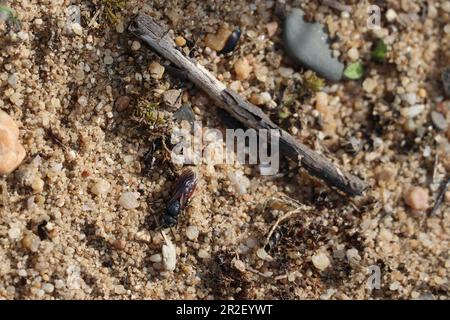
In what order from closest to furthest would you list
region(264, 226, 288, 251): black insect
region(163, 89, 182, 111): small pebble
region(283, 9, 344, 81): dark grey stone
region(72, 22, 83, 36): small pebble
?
region(72, 22, 83, 36): small pebble → region(163, 89, 182, 111): small pebble → region(264, 226, 288, 251): black insect → region(283, 9, 344, 81): dark grey stone

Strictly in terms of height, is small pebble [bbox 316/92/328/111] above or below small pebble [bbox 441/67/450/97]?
below

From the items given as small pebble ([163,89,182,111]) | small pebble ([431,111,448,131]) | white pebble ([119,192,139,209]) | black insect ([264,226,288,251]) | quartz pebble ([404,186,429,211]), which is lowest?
black insect ([264,226,288,251])

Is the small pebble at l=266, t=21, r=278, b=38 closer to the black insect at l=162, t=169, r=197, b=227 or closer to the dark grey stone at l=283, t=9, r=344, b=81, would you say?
the dark grey stone at l=283, t=9, r=344, b=81

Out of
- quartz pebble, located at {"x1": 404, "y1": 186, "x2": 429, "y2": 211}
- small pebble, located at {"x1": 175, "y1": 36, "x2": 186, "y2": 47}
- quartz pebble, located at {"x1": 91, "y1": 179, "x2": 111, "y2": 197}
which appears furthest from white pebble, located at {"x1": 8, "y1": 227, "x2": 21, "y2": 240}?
quartz pebble, located at {"x1": 404, "y1": 186, "x2": 429, "y2": 211}

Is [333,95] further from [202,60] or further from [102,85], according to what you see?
[102,85]

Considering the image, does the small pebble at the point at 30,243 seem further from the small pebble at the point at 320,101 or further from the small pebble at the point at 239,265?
the small pebble at the point at 320,101

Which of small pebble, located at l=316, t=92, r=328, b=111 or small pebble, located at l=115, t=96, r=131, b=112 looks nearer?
small pebble, located at l=115, t=96, r=131, b=112

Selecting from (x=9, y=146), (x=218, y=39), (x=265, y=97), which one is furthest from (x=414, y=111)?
(x=9, y=146)

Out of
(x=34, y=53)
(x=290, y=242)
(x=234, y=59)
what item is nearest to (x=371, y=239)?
(x=290, y=242)
